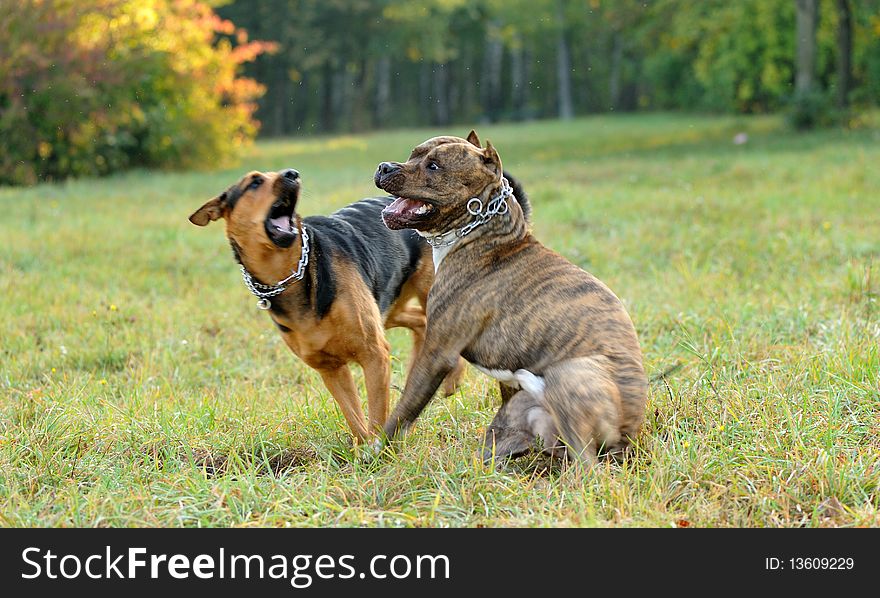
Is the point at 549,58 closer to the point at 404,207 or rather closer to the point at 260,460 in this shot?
the point at 404,207

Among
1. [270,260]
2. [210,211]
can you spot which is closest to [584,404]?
[270,260]

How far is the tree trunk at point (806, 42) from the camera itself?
21.3 metres

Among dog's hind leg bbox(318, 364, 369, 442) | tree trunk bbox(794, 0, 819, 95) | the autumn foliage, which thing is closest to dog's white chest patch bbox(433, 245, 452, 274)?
dog's hind leg bbox(318, 364, 369, 442)

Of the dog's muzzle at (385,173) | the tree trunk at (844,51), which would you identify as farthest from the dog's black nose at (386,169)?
the tree trunk at (844,51)

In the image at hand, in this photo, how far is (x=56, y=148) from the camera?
1769cm

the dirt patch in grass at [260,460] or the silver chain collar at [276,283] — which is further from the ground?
the silver chain collar at [276,283]

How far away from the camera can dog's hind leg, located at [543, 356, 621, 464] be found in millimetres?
3715

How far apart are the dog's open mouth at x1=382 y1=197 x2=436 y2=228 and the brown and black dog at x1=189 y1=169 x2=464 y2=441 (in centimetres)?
50

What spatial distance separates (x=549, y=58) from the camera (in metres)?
57.9

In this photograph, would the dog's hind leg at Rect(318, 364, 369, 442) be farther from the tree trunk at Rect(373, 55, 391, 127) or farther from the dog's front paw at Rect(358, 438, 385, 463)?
the tree trunk at Rect(373, 55, 391, 127)

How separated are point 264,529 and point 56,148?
16332 mm

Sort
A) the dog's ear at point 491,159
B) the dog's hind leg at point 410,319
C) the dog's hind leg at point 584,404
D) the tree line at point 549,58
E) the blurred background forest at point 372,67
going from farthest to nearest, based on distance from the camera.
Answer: the tree line at point 549,58, the blurred background forest at point 372,67, the dog's hind leg at point 410,319, the dog's ear at point 491,159, the dog's hind leg at point 584,404

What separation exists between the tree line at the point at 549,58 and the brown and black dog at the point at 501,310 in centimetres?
1940

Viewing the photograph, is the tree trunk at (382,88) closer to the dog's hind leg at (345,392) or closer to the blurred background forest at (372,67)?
the blurred background forest at (372,67)
